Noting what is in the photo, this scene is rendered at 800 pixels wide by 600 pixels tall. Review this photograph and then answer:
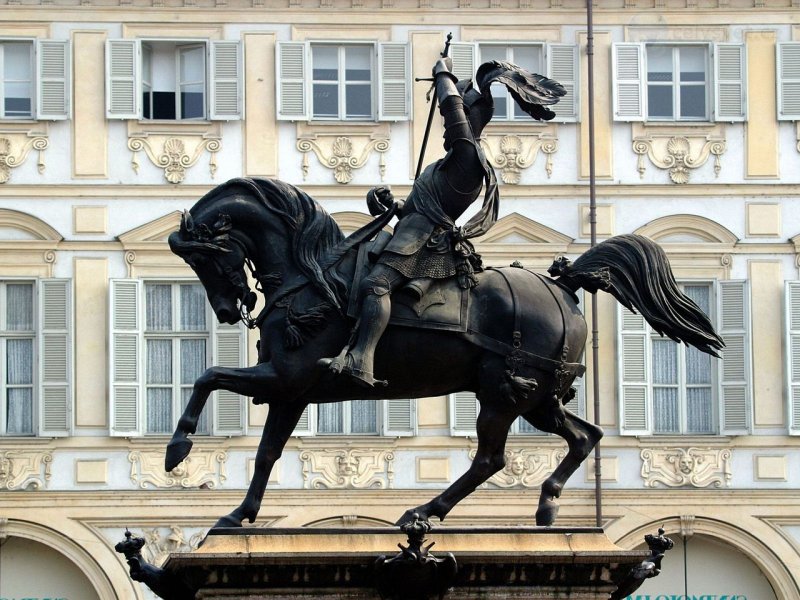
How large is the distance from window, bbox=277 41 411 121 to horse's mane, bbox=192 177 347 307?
17.4 metres

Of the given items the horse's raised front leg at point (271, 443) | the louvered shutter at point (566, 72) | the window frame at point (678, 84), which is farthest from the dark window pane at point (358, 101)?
the horse's raised front leg at point (271, 443)

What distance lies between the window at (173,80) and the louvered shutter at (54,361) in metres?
2.66

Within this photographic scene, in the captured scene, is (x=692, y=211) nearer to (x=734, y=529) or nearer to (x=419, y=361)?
(x=734, y=529)

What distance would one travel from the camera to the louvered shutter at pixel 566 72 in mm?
34312

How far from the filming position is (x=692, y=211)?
3438cm

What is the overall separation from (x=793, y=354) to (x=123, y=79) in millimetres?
9755

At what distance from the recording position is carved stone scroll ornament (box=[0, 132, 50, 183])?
112 ft

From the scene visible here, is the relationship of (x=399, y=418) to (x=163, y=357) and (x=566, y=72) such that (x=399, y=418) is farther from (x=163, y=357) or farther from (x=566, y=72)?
(x=566, y=72)

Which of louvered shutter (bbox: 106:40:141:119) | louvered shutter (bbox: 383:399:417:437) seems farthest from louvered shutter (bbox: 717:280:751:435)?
louvered shutter (bbox: 106:40:141:119)

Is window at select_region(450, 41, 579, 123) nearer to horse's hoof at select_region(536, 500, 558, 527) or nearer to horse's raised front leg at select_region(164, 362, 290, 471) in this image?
horse's hoof at select_region(536, 500, 558, 527)

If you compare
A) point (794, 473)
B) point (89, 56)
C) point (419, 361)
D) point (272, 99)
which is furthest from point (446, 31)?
A: point (419, 361)

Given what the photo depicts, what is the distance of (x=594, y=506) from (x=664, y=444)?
1264mm

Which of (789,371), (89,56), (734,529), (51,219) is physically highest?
(89,56)

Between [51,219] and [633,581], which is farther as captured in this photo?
[51,219]
